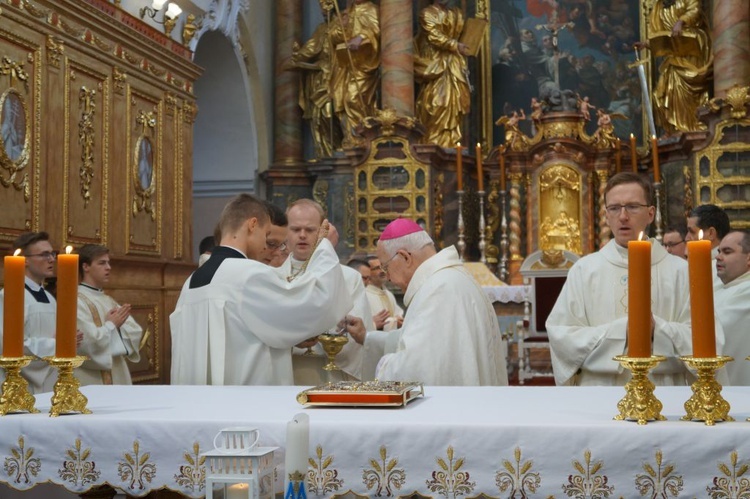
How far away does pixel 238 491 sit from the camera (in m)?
2.49

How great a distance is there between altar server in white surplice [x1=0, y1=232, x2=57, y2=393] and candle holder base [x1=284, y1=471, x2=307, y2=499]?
12.0 feet

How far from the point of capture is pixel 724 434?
2.48m

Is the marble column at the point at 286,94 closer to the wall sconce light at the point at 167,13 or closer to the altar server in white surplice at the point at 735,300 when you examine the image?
the wall sconce light at the point at 167,13

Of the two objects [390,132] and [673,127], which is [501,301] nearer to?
[390,132]

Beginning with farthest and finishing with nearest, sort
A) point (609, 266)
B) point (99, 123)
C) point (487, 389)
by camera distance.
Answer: point (99, 123) → point (609, 266) → point (487, 389)

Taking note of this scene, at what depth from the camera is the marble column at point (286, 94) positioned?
14641mm

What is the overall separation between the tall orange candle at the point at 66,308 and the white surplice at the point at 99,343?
330 cm

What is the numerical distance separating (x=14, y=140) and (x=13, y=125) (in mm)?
119

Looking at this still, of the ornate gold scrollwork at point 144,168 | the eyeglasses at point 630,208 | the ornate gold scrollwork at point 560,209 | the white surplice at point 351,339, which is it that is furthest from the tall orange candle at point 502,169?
the eyeglasses at point 630,208

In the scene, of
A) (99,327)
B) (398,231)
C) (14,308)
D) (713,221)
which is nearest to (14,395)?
(14,308)

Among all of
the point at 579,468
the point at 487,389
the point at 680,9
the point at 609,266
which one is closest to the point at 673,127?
the point at 680,9

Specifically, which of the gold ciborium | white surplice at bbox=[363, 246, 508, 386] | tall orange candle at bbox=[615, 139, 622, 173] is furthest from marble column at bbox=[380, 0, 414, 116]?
white surplice at bbox=[363, 246, 508, 386]

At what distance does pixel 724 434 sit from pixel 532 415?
536 millimetres

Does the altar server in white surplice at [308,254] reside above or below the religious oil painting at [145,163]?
below
